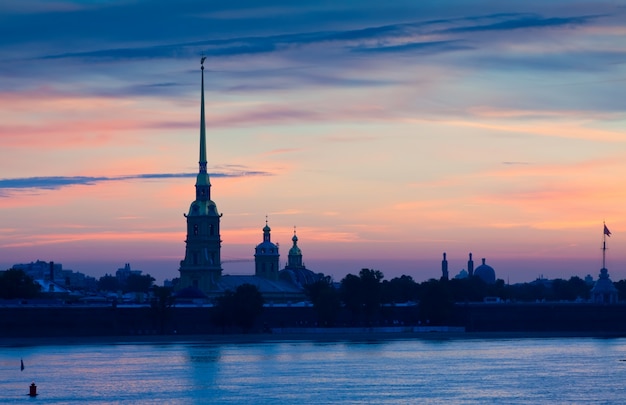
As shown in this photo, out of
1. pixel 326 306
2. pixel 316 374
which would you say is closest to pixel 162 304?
pixel 326 306

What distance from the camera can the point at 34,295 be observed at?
189500mm

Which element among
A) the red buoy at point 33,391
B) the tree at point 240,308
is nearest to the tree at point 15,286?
the tree at point 240,308

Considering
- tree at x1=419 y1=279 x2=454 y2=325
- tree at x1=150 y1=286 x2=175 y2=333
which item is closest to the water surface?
tree at x1=150 y1=286 x2=175 y2=333

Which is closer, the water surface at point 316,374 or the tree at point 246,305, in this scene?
the water surface at point 316,374

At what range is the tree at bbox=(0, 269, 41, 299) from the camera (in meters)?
186

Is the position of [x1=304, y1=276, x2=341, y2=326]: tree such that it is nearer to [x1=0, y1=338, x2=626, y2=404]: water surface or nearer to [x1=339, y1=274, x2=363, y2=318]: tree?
[x1=339, y1=274, x2=363, y2=318]: tree

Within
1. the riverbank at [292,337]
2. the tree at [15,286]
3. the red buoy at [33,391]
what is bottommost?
the red buoy at [33,391]

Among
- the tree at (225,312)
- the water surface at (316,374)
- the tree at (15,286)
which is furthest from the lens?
the tree at (15,286)

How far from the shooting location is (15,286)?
612 ft

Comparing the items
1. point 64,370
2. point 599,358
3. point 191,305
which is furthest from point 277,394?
point 191,305

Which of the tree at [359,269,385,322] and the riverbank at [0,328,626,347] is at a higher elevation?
the tree at [359,269,385,322]

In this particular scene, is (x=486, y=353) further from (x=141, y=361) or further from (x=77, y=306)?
(x=77, y=306)

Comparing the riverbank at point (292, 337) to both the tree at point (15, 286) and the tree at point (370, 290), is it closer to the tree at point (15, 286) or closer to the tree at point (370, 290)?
the tree at point (370, 290)

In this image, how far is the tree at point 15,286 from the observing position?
18550 centimetres
